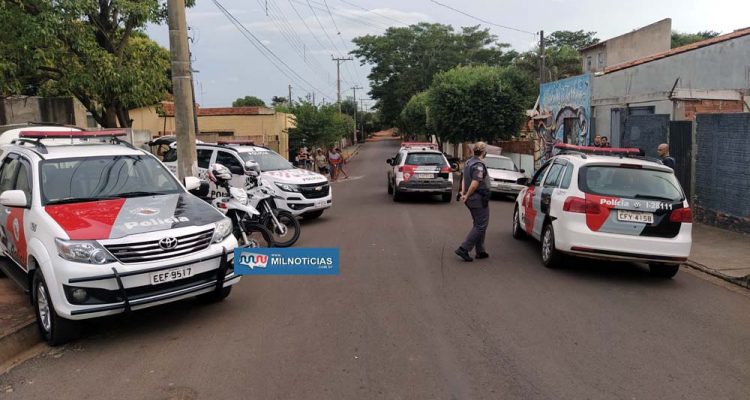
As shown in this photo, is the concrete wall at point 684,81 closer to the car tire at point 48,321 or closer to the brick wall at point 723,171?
the brick wall at point 723,171

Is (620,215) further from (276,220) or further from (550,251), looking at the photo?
(276,220)

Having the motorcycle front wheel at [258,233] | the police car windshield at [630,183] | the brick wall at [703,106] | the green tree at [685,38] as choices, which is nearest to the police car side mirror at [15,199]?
the motorcycle front wheel at [258,233]

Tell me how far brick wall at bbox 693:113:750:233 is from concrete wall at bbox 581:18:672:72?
25.3 metres

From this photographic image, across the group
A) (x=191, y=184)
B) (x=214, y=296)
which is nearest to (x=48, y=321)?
(x=214, y=296)

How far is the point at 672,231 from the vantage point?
22.8ft

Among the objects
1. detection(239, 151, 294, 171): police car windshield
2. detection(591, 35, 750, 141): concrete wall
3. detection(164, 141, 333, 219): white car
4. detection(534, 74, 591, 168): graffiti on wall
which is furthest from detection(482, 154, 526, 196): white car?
detection(239, 151, 294, 171): police car windshield

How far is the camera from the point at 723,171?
425 inches

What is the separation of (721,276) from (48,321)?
824cm

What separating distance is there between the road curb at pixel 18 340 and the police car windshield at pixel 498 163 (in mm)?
14709

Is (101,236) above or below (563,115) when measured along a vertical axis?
below

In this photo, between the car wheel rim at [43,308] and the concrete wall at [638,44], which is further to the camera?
the concrete wall at [638,44]

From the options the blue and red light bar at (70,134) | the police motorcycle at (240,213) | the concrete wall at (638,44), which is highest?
the concrete wall at (638,44)

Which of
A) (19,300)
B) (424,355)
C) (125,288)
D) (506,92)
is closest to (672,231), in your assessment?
(424,355)

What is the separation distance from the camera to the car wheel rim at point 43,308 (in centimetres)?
515
